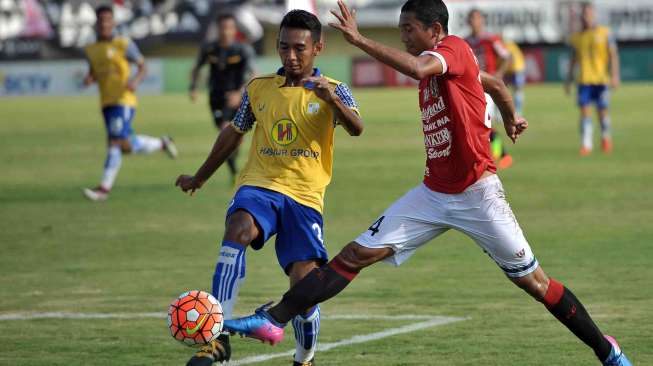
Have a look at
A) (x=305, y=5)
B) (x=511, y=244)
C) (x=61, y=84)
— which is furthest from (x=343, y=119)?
(x=61, y=84)

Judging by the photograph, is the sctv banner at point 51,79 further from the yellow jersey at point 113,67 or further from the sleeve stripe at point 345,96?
the sleeve stripe at point 345,96

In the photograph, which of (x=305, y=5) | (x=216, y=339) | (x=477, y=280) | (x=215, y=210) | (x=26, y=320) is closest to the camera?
(x=216, y=339)

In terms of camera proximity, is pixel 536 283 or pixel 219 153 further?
pixel 219 153

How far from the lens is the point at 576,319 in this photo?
749 centimetres

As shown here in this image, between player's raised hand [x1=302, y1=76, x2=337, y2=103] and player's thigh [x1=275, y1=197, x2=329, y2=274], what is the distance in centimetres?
64

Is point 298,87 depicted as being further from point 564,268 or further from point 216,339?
point 564,268

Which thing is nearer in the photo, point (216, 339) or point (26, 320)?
point (216, 339)

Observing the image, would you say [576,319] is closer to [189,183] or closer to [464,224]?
[464,224]

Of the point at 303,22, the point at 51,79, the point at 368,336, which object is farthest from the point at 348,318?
the point at 51,79

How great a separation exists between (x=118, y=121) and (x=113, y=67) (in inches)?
32.5

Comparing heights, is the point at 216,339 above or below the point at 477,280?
above

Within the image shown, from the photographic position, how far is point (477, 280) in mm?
11258

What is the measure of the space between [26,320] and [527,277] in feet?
13.2

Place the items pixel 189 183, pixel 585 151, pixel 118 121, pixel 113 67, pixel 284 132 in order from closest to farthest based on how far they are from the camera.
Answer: pixel 284 132
pixel 189 183
pixel 118 121
pixel 113 67
pixel 585 151
